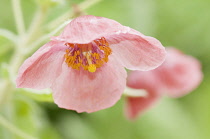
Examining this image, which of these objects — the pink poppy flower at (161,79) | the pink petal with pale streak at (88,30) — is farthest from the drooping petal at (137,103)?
the pink petal with pale streak at (88,30)

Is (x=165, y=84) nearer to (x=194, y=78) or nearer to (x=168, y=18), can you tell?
(x=194, y=78)

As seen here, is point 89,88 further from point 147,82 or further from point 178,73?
point 178,73

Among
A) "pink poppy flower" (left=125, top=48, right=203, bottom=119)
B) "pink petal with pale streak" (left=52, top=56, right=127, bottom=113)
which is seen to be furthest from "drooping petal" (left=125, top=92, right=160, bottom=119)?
"pink petal with pale streak" (left=52, top=56, right=127, bottom=113)

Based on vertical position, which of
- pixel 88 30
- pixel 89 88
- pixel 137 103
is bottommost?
pixel 137 103

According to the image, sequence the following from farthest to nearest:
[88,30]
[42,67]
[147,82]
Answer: [147,82]
[42,67]
[88,30]

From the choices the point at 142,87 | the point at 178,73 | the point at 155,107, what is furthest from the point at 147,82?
the point at 155,107

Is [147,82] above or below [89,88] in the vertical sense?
below
